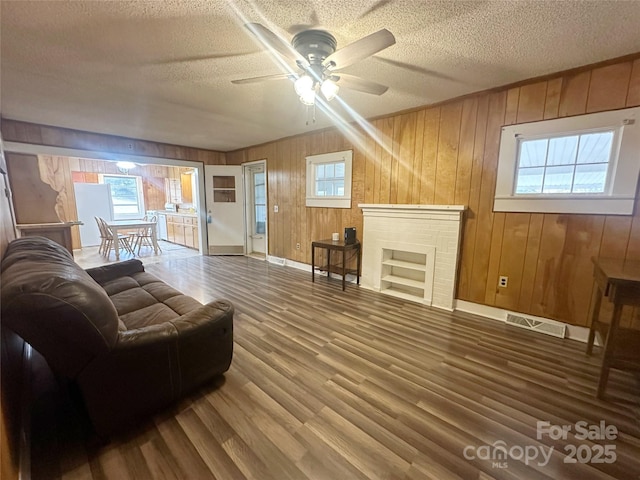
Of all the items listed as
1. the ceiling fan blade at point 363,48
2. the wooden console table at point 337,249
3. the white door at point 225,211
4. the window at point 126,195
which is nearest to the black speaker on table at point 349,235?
the wooden console table at point 337,249

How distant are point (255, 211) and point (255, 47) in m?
4.25

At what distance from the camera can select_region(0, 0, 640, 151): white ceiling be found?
1.57 m

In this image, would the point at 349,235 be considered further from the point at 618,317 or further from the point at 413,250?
the point at 618,317

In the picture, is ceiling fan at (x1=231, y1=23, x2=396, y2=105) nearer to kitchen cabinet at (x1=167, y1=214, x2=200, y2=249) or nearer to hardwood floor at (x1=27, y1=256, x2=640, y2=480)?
hardwood floor at (x1=27, y1=256, x2=640, y2=480)

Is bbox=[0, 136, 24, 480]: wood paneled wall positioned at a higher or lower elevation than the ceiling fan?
lower

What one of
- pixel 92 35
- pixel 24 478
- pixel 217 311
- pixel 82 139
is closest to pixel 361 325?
pixel 217 311

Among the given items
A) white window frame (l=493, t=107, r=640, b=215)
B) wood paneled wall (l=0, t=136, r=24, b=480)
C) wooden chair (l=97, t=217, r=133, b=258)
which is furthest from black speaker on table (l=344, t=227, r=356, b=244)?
wooden chair (l=97, t=217, r=133, b=258)

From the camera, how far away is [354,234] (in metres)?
3.89

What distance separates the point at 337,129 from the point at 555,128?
2.55 m

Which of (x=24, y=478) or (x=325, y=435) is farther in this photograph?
(x=325, y=435)

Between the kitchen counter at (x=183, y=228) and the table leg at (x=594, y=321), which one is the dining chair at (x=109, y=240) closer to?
the kitchen counter at (x=183, y=228)

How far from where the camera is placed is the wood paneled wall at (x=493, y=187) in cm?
223

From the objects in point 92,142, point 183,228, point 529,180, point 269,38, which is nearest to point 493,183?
point 529,180

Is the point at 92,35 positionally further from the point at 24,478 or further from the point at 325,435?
the point at 325,435
